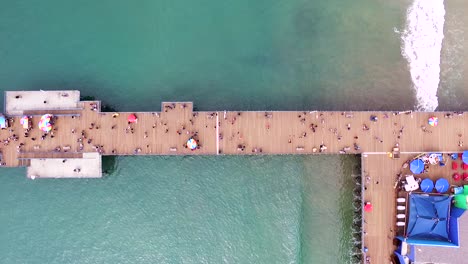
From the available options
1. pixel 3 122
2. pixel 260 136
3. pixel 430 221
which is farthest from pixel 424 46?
pixel 3 122

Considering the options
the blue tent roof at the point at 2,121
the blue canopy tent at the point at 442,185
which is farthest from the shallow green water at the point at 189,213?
the blue canopy tent at the point at 442,185

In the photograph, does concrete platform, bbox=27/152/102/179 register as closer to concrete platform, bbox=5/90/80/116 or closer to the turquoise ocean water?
the turquoise ocean water

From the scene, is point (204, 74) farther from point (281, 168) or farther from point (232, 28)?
point (281, 168)

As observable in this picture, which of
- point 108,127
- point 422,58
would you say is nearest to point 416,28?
point 422,58

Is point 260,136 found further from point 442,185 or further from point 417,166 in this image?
point 442,185

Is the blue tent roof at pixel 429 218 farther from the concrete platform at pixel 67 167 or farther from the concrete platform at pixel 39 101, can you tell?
the concrete platform at pixel 39 101
